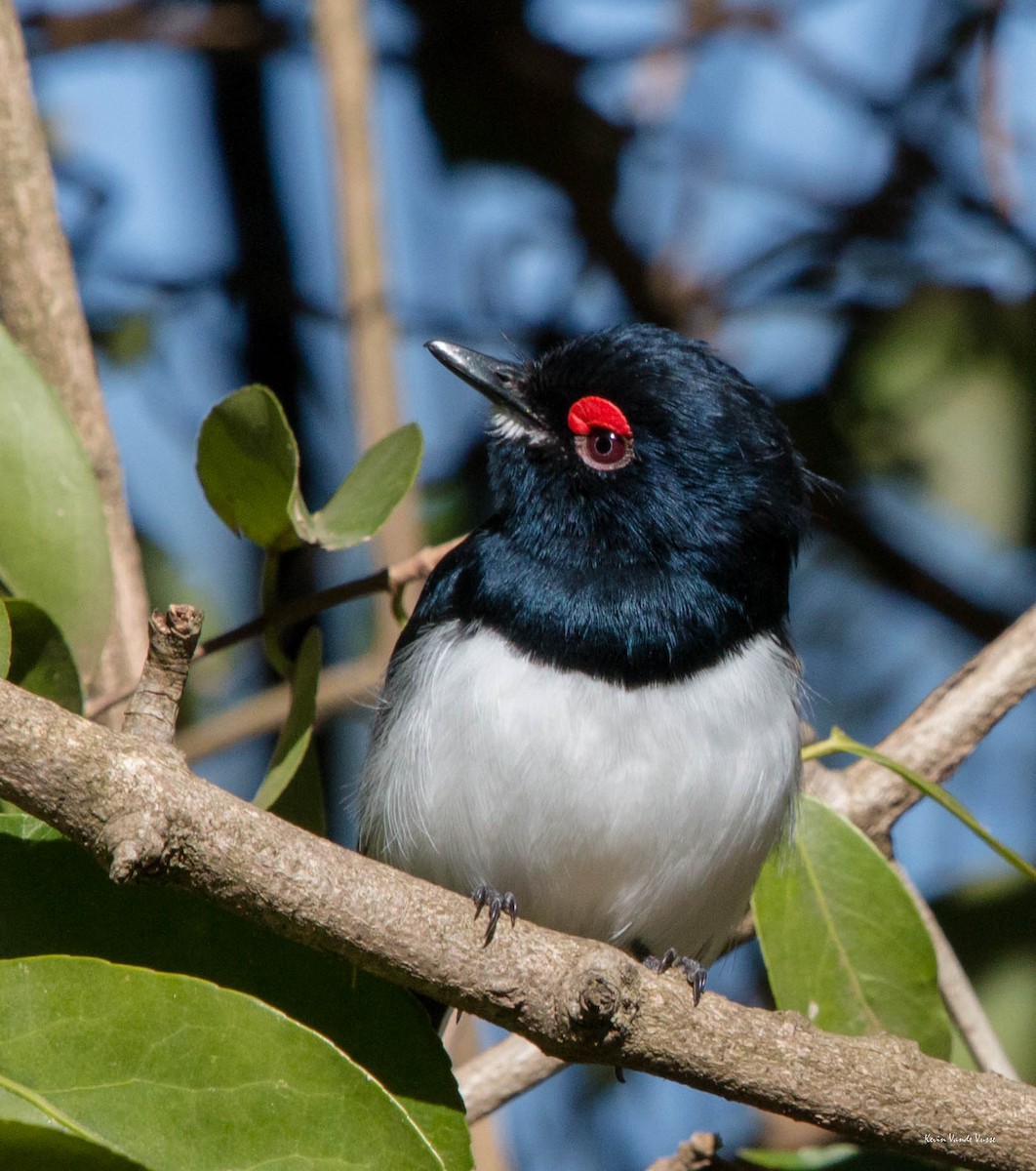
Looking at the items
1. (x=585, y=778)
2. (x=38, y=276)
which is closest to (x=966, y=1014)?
(x=585, y=778)

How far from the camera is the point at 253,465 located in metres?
Answer: 2.35

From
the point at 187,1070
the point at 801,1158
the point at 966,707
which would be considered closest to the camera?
the point at 187,1070

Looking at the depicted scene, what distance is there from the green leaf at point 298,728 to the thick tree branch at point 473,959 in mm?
408

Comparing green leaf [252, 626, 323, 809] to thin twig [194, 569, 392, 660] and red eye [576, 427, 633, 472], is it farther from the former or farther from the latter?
red eye [576, 427, 633, 472]

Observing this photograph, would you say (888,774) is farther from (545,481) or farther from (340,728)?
(340,728)

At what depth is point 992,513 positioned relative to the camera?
4.85 meters

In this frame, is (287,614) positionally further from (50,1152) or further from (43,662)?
(50,1152)

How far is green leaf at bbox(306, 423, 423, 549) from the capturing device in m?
2.39

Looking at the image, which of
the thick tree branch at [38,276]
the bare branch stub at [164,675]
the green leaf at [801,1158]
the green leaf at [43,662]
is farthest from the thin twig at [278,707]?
the bare branch stub at [164,675]

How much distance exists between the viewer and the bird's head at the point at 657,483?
298cm

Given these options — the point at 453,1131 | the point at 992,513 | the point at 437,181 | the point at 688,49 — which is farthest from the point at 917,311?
the point at 453,1131

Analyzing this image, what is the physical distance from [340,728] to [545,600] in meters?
1.96

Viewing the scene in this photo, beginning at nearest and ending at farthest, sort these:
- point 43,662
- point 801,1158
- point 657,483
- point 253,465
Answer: point 43,662
point 253,465
point 801,1158
point 657,483

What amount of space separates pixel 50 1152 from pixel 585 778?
1326 mm
